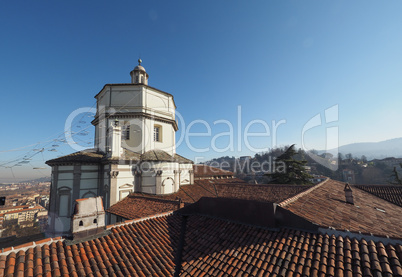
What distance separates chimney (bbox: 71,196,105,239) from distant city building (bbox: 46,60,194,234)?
26.4 ft

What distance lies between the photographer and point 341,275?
3438 mm

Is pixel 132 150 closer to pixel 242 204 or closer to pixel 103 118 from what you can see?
pixel 103 118

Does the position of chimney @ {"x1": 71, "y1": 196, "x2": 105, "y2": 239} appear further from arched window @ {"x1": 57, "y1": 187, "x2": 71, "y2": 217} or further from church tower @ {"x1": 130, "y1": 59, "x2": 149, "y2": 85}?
church tower @ {"x1": 130, "y1": 59, "x2": 149, "y2": 85}

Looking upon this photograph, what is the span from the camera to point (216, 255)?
195 inches

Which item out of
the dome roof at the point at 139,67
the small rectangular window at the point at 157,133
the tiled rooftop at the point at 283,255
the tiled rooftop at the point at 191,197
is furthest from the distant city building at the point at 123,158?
A: the tiled rooftop at the point at 283,255

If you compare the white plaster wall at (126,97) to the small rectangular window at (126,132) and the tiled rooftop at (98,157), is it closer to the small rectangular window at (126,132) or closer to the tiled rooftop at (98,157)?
the small rectangular window at (126,132)

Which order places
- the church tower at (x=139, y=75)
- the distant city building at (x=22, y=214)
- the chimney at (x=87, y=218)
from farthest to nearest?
1. the distant city building at (x=22, y=214)
2. the church tower at (x=139, y=75)
3. the chimney at (x=87, y=218)

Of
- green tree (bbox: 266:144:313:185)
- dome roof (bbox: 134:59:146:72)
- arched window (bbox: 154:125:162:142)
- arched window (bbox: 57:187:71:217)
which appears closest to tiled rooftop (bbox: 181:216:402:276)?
arched window (bbox: 57:187:71:217)

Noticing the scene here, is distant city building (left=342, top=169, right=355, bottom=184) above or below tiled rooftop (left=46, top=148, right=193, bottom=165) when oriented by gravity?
below

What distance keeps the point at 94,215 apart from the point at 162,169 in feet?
33.3

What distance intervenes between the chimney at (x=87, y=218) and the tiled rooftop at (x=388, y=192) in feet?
58.8

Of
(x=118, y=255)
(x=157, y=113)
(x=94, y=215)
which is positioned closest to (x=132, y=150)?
(x=157, y=113)

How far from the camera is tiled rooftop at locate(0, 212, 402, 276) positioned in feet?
12.1

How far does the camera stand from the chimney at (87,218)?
5195 millimetres
